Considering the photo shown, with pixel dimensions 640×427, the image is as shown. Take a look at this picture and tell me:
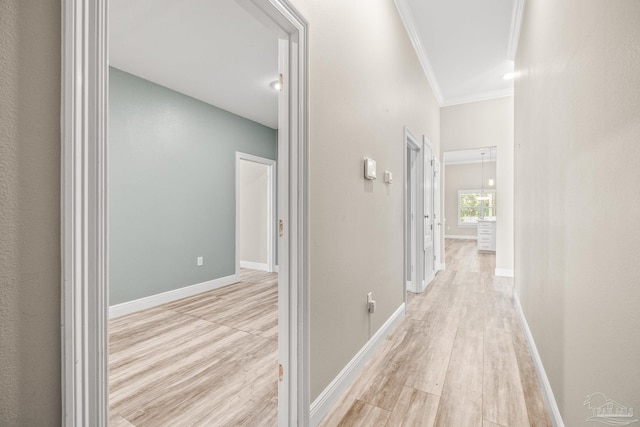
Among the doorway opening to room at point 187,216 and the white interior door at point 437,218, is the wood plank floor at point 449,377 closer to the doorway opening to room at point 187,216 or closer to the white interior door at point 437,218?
the doorway opening to room at point 187,216

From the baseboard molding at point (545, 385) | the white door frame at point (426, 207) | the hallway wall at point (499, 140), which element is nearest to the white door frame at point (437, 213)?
the white door frame at point (426, 207)

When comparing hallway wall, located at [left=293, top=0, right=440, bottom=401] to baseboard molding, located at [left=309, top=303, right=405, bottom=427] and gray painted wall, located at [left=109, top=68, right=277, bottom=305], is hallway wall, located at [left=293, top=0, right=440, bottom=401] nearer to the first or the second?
baseboard molding, located at [left=309, top=303, right=405, bottom=427]

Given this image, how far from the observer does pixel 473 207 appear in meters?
11.2

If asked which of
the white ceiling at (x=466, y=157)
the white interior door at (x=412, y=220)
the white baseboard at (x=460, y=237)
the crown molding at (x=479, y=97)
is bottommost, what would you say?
the white baseboard at (x=460, y=237)

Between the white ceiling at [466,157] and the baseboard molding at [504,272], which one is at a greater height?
the white ceiling at [466,157]

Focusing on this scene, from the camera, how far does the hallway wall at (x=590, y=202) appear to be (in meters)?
0.81

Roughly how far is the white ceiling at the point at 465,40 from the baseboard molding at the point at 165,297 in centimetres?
400

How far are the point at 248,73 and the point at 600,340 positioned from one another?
11.4 feet

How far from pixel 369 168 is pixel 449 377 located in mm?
1510

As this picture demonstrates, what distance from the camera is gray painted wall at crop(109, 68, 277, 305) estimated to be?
125 inches

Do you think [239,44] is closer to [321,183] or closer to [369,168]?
[369,168]

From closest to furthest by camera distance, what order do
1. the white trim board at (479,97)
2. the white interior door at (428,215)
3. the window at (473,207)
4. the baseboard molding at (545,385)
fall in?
the baseboard molding at (545,385)
the white interior door at (428,215)
the white trim board at (479,97)
the window at (473,207)

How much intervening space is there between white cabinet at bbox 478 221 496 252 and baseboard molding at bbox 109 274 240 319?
22.7ft

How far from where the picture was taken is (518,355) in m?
2.29
